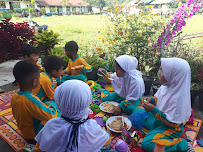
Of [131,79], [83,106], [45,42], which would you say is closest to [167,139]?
[131,79]

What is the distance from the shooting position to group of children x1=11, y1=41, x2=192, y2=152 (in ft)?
4.54

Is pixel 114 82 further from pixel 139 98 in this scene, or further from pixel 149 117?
pixel 149 117

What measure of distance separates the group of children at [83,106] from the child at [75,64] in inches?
28.0

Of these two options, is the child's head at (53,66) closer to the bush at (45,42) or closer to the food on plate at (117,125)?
the food on plate at (117,125)

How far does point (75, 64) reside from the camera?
384 centimetres

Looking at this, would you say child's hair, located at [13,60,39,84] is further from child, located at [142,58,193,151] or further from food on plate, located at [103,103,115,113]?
child, located at [142,58,193,151]

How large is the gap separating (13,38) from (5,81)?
147cm

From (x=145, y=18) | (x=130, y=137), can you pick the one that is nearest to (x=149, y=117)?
(x=130, y=137)

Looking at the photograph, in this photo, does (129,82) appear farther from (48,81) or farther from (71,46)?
(71,46)

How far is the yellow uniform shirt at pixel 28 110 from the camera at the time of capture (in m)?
1.86

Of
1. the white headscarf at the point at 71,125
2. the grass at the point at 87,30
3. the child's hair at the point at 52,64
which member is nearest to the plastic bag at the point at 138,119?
the white headscarf at the point at 71,125

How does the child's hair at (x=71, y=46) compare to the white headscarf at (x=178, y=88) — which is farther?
the child's hair at (x=71, y=46)

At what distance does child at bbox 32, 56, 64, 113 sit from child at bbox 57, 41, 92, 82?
1.05 m

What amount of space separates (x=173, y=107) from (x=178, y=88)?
0.87ft
